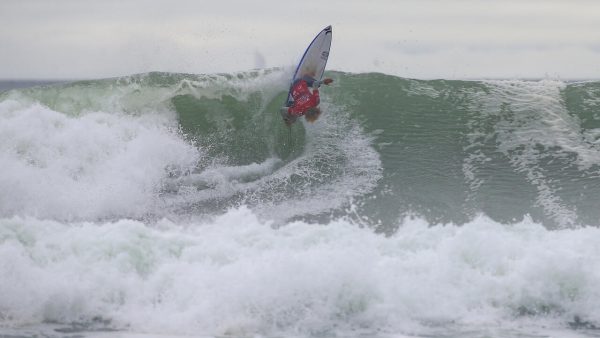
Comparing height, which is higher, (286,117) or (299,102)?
(299,102)

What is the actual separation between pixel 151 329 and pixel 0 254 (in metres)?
1.90

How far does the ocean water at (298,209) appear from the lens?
7.90m

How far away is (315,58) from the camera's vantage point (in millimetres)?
13555

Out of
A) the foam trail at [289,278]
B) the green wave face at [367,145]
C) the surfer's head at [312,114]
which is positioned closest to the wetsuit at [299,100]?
the surfer's head at [312,114]

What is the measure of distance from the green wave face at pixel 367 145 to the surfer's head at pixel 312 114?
0.47 ft

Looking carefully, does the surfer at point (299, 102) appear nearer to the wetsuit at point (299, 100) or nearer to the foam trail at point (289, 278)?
the wetsuit at point (299, 100)

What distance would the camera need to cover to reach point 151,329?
7523mm

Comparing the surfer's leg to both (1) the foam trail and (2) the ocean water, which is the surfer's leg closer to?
(2) the ocean water

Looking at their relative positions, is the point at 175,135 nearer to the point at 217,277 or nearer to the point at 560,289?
the point at 217,277

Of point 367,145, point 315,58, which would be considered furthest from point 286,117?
point 367,145

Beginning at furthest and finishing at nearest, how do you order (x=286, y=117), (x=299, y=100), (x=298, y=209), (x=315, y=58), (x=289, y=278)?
(x=315, y=58) < (x=299, y=100) < (x=286, y=117) < (x=298, y=209) < (x=289, y=278)

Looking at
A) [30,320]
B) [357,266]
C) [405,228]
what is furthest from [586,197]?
[30,320]

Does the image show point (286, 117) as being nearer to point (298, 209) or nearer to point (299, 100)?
point (299, 100)

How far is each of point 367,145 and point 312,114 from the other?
1.01 m
